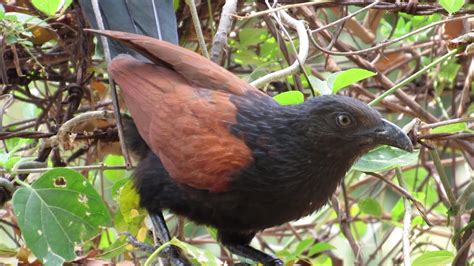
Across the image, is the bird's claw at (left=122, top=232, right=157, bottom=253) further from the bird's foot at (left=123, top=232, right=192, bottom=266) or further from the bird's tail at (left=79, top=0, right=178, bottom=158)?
the bird's tail at (left=79, top=0, right=178, bottom=158)

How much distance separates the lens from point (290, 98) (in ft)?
7.02

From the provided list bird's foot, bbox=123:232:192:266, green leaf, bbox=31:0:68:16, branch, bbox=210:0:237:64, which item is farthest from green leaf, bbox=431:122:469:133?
green leaf, bbox=31:0:68:16

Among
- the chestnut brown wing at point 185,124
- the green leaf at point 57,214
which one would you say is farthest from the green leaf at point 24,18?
the green leaf at point 57,214

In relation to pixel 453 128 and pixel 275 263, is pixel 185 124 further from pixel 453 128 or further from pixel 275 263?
pixel 453 128

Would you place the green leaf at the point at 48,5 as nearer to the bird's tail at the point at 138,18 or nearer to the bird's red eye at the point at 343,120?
the bird's tail at the point at 138,18

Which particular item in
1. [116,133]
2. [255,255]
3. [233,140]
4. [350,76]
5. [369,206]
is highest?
[350,76]

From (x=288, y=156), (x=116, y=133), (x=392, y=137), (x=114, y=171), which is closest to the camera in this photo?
(x=392, y=137)

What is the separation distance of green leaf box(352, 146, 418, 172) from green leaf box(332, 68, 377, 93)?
19cm

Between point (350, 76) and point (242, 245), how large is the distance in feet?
1.84

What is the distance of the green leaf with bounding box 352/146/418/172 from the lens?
2.00 metres

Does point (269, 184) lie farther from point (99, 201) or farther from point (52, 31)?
point (52, 31)

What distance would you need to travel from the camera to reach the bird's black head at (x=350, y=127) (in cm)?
188

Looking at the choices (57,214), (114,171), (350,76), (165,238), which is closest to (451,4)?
(350,76)

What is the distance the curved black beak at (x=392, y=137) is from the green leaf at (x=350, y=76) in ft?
0.58
